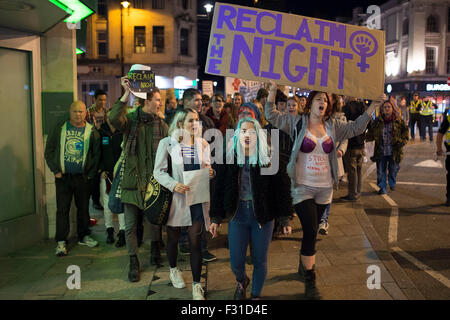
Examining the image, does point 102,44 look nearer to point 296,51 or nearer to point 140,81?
point 140,81

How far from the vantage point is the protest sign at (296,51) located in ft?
14.0

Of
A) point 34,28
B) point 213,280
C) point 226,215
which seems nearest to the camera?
point 226,215

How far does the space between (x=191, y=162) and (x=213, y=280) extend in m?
1.41

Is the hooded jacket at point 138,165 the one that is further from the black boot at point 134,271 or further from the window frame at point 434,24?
the window frame at point 434,24

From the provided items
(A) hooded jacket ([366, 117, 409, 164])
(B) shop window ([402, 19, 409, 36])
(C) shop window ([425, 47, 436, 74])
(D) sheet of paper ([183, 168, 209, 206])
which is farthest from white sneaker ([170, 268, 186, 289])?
(B) shop window ([402, 19, 409, 36])

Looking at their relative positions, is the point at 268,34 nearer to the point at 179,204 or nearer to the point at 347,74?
the point at 347,74

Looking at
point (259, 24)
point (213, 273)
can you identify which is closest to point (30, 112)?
point (213, 273)

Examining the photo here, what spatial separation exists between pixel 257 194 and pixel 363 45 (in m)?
1.90

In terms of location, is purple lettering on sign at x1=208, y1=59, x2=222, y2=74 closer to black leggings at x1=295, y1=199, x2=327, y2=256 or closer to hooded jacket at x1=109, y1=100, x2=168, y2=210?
hooded jacket at x1=109, y1=100, x2=168, y2=210

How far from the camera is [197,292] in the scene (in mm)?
4156

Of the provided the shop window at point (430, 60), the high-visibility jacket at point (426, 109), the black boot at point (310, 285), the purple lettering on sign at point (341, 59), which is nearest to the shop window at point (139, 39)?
the high-visibility jacket at point (426, 109)

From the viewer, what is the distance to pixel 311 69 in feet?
14.1

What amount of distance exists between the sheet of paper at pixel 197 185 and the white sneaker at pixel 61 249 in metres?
2.39

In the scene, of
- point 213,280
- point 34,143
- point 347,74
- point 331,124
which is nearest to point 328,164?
point 331,124
